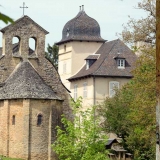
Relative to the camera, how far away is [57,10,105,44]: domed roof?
76375 millimetres

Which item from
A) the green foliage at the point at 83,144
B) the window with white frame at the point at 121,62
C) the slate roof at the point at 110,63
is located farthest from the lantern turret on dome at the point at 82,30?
the green foliage at the point at 83,144

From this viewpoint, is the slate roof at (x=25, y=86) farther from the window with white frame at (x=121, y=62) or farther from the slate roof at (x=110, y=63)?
the window with white frame at (x=121, y=62)

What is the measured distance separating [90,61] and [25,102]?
2253 centimetres

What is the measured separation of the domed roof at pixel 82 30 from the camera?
76375mm

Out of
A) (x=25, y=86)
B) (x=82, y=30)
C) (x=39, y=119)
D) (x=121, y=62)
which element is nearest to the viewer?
(x=39, y=119)

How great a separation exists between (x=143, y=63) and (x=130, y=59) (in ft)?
123

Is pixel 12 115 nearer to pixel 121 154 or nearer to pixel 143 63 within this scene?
pixel 121 154

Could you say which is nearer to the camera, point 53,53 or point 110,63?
point 110,63

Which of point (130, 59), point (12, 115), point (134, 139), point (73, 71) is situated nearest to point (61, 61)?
point (73, 71)

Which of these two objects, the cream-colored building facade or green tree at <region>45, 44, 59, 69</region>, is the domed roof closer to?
the cream-colored building facade

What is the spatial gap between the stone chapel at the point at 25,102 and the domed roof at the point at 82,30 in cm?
2089

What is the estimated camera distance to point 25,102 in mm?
51625

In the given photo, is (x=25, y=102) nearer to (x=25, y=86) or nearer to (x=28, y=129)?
(x=25, y=86)

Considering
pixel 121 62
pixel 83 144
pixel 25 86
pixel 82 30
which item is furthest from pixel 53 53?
pixel 83 144
